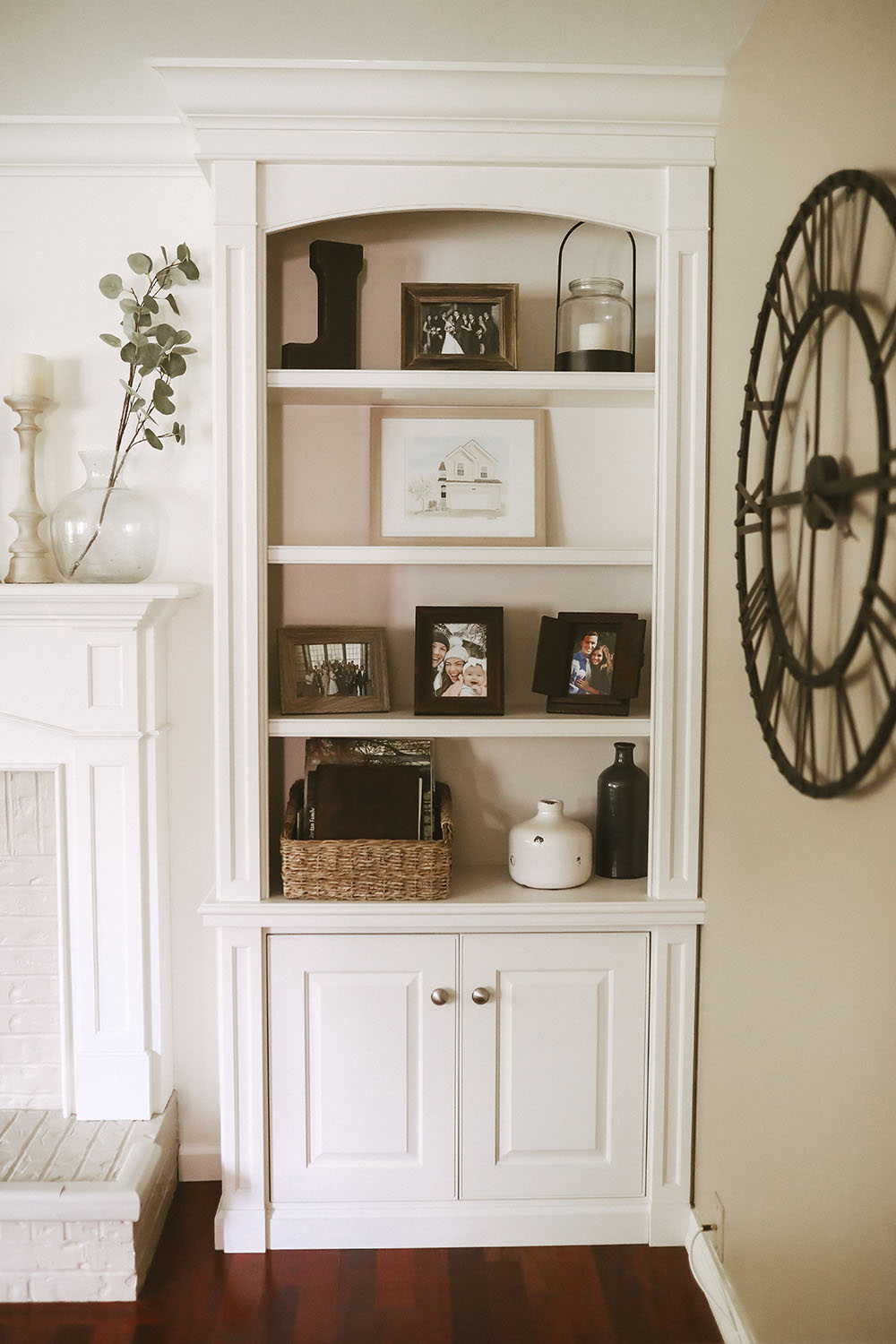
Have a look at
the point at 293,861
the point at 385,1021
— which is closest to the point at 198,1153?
the point at 385,1021

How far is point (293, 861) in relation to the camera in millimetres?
2148

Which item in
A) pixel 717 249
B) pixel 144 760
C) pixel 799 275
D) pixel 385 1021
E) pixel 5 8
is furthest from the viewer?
pixel 144 760

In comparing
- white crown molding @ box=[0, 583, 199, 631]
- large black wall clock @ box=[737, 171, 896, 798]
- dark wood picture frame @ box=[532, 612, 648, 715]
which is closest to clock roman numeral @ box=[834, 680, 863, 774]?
large black wall clock @ box=[737, 171, 896, 798]

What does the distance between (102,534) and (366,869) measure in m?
0.96

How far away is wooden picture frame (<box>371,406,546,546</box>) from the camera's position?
89.4 inches

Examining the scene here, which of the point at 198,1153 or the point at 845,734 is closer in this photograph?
the point at 845,734

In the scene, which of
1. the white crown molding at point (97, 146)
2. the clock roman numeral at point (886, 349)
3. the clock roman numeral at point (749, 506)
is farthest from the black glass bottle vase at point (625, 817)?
the white crown molding at point (97, 146)

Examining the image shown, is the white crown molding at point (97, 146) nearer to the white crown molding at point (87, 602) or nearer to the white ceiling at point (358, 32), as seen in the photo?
the white ceiling at point (358, 32)

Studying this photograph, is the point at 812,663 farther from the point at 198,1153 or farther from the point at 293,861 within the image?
the point at 198,1153

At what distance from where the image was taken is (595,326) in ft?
7.12

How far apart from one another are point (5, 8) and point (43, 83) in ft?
0.96

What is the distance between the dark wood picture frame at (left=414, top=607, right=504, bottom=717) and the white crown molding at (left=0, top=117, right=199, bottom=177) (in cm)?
120

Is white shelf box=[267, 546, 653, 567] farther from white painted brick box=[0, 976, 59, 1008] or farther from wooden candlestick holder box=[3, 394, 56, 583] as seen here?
white painted brick box=[0, 976, 59, 1008]

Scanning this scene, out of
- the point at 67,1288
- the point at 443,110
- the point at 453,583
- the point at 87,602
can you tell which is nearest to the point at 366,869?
the point at 453,583
